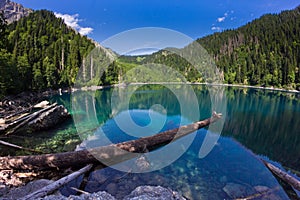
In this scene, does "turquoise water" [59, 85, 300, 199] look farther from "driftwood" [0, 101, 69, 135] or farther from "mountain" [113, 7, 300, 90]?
"mountain" [113, 7, 300, 90]

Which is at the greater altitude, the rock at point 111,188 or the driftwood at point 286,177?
the driftwood at point 286,177

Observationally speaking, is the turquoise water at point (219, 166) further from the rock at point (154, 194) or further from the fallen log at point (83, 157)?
the fallen log at point (83, 157)

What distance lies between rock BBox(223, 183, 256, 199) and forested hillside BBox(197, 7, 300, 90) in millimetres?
55718

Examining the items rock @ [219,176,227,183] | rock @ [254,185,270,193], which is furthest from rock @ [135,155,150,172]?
rock @ [254,185,270,193]

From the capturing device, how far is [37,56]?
1727 inches

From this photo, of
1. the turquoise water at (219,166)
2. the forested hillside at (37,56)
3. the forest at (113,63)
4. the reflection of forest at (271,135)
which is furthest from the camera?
the forest at (113,63)

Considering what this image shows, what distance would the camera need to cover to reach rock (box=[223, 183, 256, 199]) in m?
6.32

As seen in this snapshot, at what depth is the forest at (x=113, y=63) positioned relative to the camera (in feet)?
111

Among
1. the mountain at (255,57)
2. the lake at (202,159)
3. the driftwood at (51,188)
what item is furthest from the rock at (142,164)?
the mountain at (255,57)

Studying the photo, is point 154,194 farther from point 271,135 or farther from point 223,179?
point 271,135

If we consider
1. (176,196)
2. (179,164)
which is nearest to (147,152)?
(179,164)

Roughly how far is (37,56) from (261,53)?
269 feet

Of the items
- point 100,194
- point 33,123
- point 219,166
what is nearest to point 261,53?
point 219,166

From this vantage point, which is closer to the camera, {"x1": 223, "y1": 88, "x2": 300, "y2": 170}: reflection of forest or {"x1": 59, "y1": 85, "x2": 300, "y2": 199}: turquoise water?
{"x1": 59, "y1": 85, "x2": 300, "y2": 199}: turquoise water
